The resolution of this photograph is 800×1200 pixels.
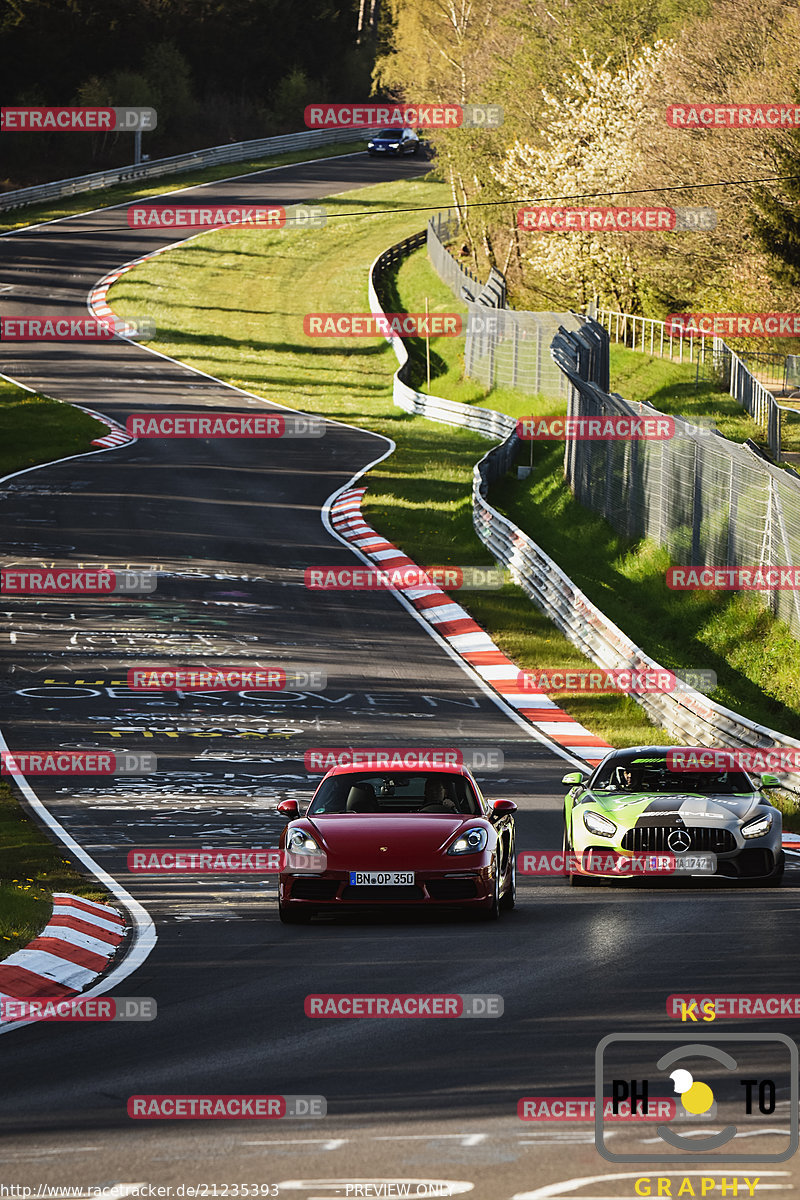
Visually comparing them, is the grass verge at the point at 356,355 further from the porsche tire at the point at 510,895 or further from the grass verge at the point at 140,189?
the porsche tire at the point at 510,895

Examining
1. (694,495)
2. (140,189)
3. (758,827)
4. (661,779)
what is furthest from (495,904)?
(140,189)

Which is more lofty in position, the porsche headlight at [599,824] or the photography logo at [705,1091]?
the photography logo at [705,1091]

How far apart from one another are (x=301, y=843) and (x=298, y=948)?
1.24 metres

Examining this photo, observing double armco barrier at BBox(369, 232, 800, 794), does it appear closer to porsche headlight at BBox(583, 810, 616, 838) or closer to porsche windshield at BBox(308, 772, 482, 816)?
porsche headlight at BBox(583, 810, 616, 838)

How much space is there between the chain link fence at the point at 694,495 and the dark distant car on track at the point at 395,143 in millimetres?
68439

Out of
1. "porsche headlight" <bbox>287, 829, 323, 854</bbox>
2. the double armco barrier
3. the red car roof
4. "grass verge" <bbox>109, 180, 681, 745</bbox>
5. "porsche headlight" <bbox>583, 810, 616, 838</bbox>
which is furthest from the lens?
"grass verge" <bbox>109, 180, 681, 745</bbox>

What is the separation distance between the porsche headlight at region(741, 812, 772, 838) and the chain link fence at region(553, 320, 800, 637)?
9449mm

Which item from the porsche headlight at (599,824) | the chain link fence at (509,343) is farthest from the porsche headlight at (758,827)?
the chain link fence at (509,343)

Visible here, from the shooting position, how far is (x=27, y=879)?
13.3m

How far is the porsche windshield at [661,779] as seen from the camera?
14516 millimetres

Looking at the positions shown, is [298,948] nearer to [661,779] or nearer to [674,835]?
[674,835]

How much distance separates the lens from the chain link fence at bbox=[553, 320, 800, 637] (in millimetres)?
23328

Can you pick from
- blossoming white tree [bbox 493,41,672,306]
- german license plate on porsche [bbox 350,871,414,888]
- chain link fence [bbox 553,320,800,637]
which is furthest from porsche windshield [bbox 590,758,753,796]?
blossoming white tree [bbox 493,41,672,306]

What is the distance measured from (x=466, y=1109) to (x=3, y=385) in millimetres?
49668
